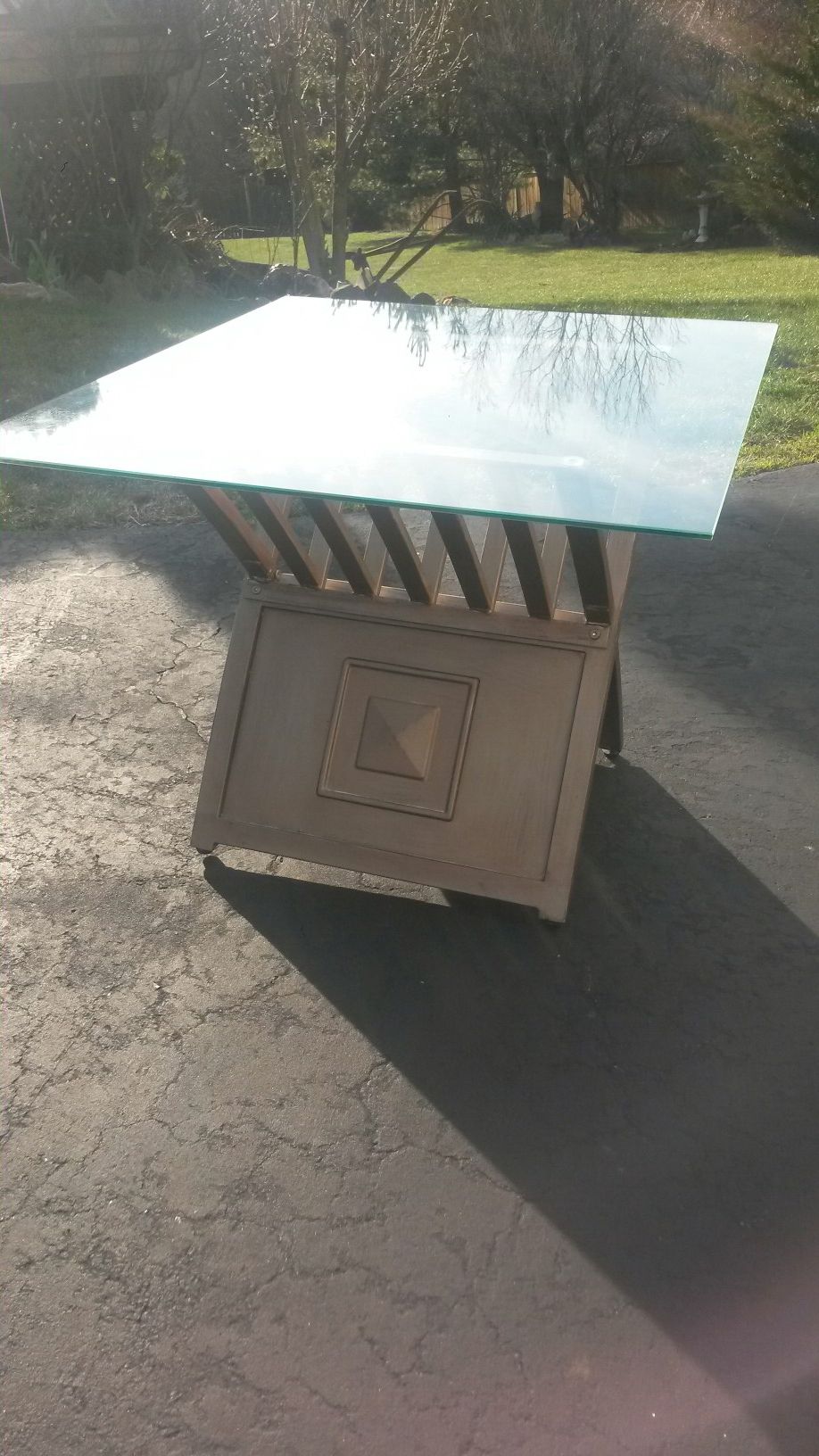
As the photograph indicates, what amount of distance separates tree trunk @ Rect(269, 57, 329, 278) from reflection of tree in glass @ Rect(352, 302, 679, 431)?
7.75m

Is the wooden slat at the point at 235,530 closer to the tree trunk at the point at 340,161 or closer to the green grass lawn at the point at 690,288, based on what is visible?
the green grass lawn at the point at 690,288

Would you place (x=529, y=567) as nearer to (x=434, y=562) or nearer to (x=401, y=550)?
(x=401, y=550)

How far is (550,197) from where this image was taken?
17.1 m

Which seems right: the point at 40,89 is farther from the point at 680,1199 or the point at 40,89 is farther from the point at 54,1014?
the point at 680,1199

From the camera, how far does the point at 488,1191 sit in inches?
75.6

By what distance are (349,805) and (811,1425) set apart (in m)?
1.44

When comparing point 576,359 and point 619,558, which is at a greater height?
point 576,359

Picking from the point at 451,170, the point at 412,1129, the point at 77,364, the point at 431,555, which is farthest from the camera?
the point at 451,170

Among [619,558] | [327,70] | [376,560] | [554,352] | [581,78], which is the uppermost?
[581,78]

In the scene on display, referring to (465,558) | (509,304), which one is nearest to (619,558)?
(465,558)

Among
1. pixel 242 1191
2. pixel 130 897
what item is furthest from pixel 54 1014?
pixel 242 1191

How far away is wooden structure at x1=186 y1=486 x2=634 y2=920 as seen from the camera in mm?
2432

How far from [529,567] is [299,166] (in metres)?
9.80

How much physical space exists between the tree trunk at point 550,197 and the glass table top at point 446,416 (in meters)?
15.3
